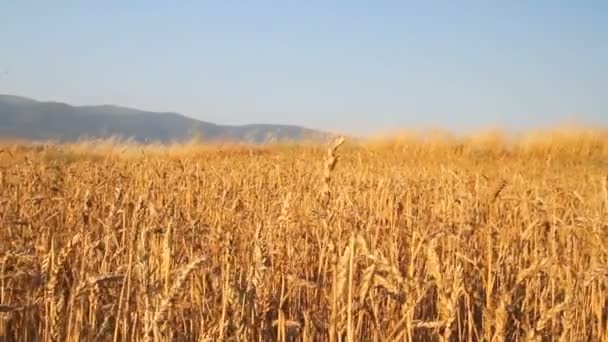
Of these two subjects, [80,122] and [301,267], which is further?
[80,122]

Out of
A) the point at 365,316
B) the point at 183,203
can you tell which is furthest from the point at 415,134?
the point at 365,316

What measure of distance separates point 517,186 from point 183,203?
8.99ft

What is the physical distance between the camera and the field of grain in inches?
57.8

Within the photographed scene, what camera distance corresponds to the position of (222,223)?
338 cm

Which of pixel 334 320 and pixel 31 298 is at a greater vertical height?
pixel 334 320

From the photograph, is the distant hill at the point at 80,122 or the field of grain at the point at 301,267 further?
the distant hill at the point at 80,122

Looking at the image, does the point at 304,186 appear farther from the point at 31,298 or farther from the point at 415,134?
the point at 415,134

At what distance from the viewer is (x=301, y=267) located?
273 cm

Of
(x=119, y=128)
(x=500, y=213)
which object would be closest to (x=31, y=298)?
(x=500, y=213)

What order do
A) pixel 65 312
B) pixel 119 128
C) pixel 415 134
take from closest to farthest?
pixel 65 312 < pixel 415 134 < pixel 119 128

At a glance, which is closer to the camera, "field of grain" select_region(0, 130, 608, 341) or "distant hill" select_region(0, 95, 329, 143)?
"field of grain" select_region(0, 130, 608, 341)

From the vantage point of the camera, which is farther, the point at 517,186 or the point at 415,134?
the point at 415,134

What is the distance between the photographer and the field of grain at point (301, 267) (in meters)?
1.47

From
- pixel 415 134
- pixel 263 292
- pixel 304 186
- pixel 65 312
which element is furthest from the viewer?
pixel 415 134
